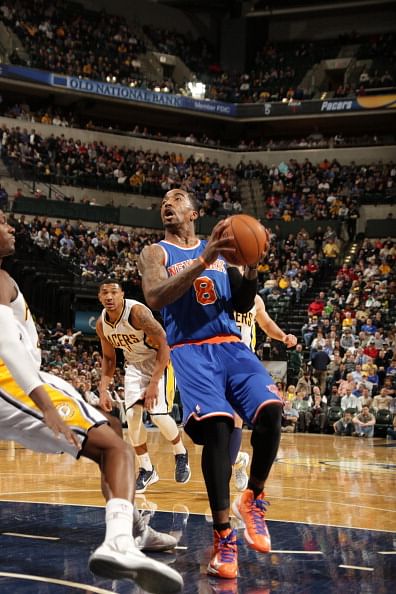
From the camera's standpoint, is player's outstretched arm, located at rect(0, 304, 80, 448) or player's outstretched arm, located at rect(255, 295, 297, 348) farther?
player's outstretched arm, located at rect(255, 295, 297, 348)

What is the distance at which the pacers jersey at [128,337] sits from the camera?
806 centimetres

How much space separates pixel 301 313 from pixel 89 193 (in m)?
9.68

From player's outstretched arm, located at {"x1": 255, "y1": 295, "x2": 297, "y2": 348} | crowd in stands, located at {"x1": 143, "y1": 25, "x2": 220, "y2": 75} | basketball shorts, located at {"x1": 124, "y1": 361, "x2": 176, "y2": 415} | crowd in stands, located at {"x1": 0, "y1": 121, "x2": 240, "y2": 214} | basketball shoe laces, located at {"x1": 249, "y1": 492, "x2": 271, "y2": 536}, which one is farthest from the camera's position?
crowd in stands, located at {"x1": 143, "y1": 25, "x2": 220, "y2": 75}

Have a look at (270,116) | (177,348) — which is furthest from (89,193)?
(177,348)

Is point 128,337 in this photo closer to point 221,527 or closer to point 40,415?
point 221,527

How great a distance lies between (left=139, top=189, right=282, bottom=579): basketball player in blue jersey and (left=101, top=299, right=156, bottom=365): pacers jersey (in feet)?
9.11

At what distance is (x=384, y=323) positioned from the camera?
827 inches

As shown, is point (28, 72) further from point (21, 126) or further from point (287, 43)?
point (287, 43)

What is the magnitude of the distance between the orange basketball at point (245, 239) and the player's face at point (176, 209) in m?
0.59

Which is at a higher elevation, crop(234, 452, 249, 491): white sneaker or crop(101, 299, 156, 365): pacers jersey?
crop(101, 299, 156, 365): pacers jersey

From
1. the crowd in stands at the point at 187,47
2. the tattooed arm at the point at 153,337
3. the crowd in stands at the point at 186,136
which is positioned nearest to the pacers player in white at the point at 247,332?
the tattooed arm at the point at 153,337

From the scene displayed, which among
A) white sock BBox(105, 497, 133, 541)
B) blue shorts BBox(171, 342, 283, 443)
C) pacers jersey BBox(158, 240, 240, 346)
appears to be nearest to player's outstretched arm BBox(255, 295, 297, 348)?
pacers jersey BBox(158, 240, 240, 346)

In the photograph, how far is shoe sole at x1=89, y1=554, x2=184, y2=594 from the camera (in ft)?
11.8

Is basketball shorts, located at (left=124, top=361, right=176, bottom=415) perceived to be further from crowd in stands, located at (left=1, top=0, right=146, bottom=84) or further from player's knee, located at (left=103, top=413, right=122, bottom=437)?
crowd in stands, located at (left=1, top=0, right=146, bottom=84)
